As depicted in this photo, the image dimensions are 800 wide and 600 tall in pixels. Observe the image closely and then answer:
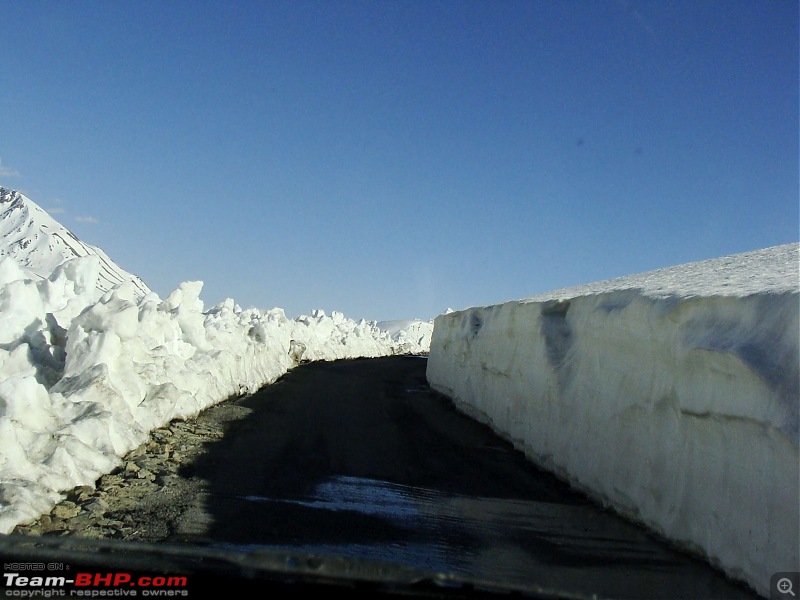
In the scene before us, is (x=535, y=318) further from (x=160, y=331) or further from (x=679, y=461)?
(x=160, y=331)

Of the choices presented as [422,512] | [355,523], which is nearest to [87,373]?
[355,523]

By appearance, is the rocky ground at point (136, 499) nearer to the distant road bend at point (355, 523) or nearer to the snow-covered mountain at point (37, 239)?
the distant road bend at point (355, 523)

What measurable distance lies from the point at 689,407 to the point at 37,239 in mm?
29554

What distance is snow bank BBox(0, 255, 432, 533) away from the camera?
243 inches

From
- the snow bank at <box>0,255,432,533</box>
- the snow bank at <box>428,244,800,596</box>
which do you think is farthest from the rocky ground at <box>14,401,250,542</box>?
the snow bank at <box>428,244,800,596</box>

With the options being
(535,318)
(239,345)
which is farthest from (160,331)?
(535,318)

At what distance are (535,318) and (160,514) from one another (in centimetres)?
686

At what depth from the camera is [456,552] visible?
5328 millimetres

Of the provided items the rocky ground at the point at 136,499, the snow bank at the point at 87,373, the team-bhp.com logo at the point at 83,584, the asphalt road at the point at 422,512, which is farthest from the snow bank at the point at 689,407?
the snow bank at the point at 87,373

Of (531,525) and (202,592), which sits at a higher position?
(202,592)

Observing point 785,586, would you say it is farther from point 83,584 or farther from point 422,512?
point 83,584

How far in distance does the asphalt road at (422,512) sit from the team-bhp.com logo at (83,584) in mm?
979

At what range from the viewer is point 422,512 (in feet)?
21.3

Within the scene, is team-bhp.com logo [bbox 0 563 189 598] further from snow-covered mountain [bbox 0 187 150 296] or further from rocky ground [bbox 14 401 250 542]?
snow-covered mountain [bbox 0 187 150 296]
